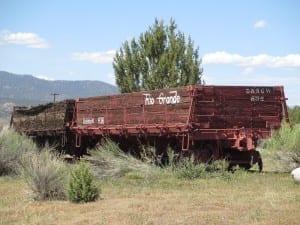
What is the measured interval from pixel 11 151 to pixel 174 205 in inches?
373

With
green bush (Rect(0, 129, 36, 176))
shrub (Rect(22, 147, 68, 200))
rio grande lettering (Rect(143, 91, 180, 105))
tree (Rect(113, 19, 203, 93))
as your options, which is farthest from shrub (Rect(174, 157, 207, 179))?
tree (Rect(113, 19, 203, 93))

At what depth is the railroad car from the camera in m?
16.1

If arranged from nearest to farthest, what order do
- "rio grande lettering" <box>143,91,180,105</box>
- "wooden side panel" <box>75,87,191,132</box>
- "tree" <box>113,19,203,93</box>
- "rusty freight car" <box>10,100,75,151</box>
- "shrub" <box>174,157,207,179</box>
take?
1. "shrub" <box>174,157,207,179</box>
2. "wooden side panel" <box>75,87,191,132</box>
3. "rio grande lettering" <box>143,91,180,105</box>
4. "rusty freight car" <box>10,100,75,151</box>
5. "tree" <box>113,19,203,93</box>

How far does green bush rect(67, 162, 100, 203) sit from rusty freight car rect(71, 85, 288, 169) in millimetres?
5380

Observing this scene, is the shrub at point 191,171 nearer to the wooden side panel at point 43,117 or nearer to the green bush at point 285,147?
the green bush at point 285,147

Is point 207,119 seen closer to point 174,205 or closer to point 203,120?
point 203,120

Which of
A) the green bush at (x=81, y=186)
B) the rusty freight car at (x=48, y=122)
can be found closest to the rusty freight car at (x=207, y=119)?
the rusty freight car at (x=48, y=122)

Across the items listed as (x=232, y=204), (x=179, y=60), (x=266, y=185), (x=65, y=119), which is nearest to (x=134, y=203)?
(x=232, y=204)

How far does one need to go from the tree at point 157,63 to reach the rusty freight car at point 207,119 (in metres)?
22.8

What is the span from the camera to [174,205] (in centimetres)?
996

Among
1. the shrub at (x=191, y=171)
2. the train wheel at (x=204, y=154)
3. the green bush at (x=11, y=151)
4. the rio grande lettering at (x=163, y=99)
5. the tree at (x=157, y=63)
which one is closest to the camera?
the shrub at (x=191, y=171)

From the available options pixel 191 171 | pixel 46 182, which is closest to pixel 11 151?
pixel 191 171

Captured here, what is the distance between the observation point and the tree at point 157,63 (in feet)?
138

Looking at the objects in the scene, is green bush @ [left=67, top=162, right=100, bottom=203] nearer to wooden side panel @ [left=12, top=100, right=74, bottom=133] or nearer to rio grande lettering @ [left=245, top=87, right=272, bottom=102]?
rio grande lettering @ [left=245, top=87, right=272, bottom=102]
